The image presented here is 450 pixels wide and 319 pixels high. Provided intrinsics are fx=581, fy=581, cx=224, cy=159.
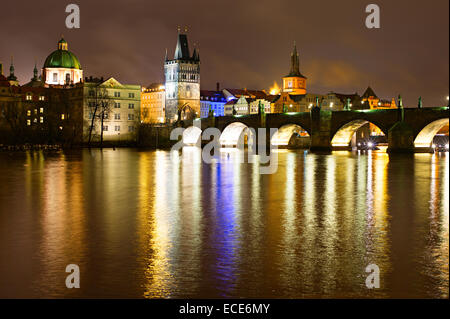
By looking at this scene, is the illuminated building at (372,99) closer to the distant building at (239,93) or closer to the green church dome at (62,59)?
the distant building at (239,93)

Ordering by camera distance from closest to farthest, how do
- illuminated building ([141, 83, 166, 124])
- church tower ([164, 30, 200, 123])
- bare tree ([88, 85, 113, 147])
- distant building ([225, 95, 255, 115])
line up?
bare tree ([88, 85, 113, 147])
church tower ([164, 30, 200, 123])
distant building ([225, 95, 255, 115])
illuminated building ([141, 83, 166, 124])

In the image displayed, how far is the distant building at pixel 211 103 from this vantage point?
513 feet

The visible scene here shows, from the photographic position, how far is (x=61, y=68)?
126 meters

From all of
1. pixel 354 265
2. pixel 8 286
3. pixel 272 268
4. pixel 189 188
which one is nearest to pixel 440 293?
pixel 354 265

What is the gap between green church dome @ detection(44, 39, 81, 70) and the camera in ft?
413

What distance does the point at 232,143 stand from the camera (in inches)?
4176

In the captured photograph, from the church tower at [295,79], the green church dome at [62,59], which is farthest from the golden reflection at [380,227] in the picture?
the church tower at [295,79]

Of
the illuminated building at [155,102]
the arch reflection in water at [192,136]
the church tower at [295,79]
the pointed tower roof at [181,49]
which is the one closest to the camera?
the arch reflection in water at [192,136]

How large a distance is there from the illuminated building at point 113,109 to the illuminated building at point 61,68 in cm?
1837

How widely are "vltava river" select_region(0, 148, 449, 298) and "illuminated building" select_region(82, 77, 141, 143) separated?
77223 millimetres

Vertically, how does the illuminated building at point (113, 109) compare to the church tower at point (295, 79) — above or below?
below

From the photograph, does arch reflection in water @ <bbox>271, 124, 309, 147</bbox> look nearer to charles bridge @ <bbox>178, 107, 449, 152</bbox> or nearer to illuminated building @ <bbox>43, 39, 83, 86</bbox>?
charles bridge @ <bbox>178, 107, 449, 152</bbox>

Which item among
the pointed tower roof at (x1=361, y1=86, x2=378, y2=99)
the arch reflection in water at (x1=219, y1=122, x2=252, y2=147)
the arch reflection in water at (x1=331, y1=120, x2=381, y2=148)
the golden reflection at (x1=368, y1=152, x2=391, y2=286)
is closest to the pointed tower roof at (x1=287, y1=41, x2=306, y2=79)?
the pointed tower roof at (x1=361, y1=86, x2=378, y2=99)
